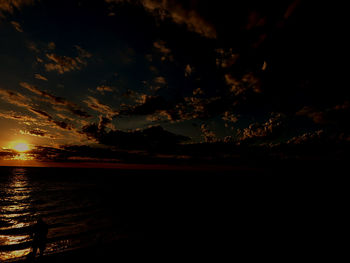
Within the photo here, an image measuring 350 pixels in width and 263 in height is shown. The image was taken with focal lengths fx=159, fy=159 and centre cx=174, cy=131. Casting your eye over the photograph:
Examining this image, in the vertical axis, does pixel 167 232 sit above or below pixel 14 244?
below

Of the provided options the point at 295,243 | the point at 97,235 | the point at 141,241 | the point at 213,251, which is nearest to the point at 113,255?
the point at 141,241

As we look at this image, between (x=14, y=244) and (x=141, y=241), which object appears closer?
(x=14, y=244)

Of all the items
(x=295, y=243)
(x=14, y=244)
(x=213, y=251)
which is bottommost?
(x=295, y=243)

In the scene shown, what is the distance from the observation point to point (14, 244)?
15.0 m

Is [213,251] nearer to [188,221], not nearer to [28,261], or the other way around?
[188,221]

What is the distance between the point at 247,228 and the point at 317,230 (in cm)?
1101

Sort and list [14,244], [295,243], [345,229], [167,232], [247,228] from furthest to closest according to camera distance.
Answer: [345,229], [247,228], [167,232], [295,243], [14,244]

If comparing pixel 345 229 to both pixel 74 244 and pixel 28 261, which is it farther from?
pixel 28 261

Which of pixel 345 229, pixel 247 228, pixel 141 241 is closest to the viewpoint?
pixel 141 241

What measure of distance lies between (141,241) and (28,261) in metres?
9.15

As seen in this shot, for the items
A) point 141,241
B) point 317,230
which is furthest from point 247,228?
point 141,241

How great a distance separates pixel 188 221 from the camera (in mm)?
25156

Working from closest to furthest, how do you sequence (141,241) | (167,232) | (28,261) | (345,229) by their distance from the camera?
(28,261) < (141,241) < (167,232) < (345,229)

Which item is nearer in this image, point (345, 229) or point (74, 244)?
point (74, 244)
